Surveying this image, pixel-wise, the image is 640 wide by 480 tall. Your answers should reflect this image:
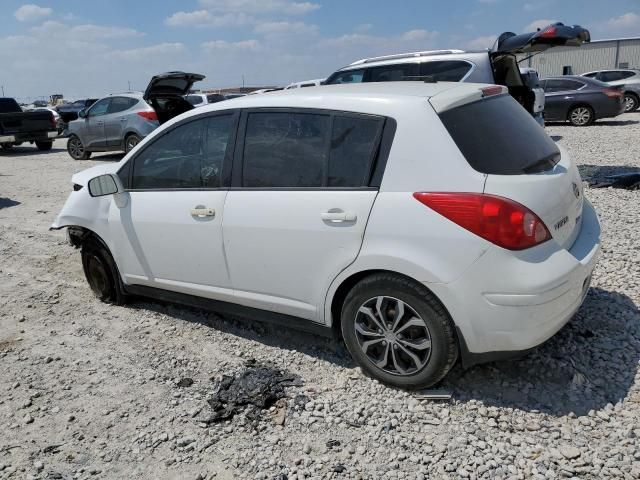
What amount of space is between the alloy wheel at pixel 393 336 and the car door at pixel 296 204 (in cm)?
29

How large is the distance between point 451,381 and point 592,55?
38.4 meters

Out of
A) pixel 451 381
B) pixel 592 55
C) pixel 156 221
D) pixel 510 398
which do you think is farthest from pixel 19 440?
pixel 592 55

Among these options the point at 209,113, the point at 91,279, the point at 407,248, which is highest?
the point at 209,113

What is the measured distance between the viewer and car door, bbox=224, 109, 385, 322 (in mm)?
3031

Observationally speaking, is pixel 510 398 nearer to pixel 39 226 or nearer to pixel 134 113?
pixel 39 226

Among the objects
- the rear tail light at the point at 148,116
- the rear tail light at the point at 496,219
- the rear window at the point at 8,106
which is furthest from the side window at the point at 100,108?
the rear tail light at the point at 496,219

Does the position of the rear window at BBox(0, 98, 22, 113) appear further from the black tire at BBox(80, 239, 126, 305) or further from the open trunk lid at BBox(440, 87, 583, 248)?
the open trunk lid at BBox(440, 87, 583, 248)

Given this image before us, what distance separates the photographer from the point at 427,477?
2.52m

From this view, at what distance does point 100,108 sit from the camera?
14094 mm

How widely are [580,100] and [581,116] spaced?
499 mm

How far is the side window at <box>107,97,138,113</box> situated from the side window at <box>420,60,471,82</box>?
8.01m

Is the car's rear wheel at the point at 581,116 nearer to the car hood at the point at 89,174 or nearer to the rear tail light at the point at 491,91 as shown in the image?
the rear tail light at the point at 491,91

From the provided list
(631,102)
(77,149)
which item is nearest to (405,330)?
(77,149)

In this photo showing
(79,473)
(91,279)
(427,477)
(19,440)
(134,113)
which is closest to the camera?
(427,477)
